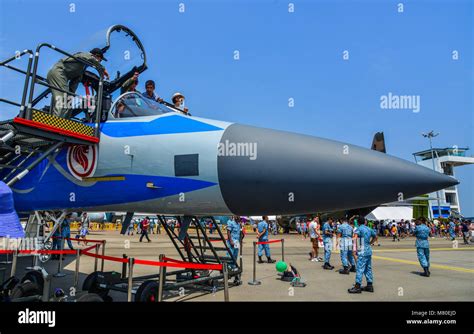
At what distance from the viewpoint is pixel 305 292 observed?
297 inches

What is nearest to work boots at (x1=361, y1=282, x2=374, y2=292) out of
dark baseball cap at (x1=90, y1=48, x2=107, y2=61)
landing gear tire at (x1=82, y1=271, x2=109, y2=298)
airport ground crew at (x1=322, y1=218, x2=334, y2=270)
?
airport ground crew at (x1=322, y1=218, x2=334, y2=270)

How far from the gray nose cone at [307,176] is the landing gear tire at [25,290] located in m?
4.10

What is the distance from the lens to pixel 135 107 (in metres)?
5.04

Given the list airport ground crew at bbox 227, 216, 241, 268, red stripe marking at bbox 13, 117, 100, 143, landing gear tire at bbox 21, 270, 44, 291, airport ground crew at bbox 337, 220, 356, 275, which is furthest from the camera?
airport ground crew at bbox 227, 216, 241, 268

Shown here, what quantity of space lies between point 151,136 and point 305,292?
511 cm

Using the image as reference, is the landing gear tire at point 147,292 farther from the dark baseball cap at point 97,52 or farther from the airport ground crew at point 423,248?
the airport ground crew at point 423,248

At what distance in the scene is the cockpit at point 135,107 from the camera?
4.95 meters

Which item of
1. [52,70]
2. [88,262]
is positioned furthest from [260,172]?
[88,262]

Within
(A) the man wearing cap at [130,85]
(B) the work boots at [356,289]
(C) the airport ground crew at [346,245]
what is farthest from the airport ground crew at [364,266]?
(A) the man wearing cap at [130,85]

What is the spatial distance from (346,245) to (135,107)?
24.8ft

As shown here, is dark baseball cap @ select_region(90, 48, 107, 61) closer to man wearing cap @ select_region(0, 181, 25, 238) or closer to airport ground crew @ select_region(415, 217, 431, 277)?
man wearing cap @ select_region(0, 181, 25, 238)

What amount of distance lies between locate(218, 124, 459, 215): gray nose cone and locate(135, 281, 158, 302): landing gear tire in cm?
266

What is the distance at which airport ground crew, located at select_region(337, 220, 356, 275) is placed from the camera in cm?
996
